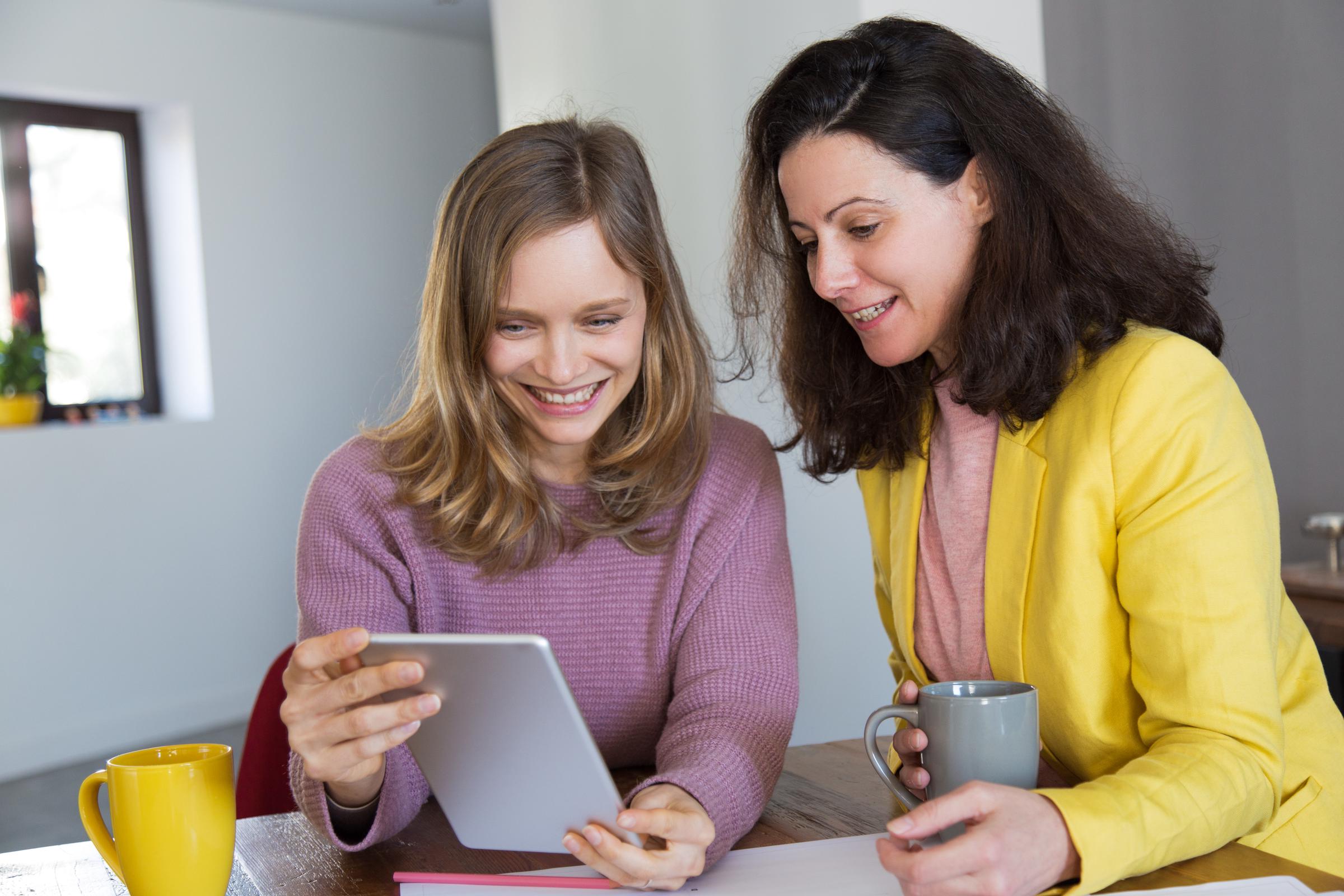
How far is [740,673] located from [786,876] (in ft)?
1.05

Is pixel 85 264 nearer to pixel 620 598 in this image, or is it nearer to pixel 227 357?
pixel 227 357

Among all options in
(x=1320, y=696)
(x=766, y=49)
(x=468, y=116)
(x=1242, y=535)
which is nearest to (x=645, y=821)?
(x=1242, y=535)

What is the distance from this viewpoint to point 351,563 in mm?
1245

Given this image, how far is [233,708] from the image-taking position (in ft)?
15.0

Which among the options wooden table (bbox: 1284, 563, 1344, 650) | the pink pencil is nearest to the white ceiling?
wooden table (bbox: 1284, 563, 1344, 650)

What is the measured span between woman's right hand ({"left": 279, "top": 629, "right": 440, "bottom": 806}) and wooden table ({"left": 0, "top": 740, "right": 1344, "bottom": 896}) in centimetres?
8

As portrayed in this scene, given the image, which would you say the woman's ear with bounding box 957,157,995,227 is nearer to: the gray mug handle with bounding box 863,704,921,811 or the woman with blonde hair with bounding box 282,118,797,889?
the woman with blonde hair with bounding box 282,118,797,889

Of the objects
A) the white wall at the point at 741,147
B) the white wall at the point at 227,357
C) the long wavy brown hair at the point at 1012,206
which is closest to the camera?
the long wavy brown hair at the point at 1012,206

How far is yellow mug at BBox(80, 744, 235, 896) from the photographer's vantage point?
33.5 inches

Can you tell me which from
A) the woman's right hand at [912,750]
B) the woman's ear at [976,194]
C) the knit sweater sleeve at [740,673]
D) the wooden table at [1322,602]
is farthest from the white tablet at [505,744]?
the wooden table at [1322,602]

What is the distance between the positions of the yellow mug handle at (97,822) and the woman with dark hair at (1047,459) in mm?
572

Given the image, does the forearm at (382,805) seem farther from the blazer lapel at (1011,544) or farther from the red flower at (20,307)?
the red flower at (20,307)

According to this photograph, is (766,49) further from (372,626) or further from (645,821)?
(645,821)

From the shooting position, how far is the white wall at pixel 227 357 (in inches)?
161
